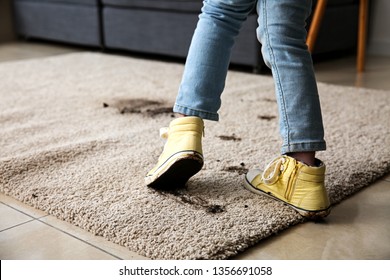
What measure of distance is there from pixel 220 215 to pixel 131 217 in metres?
0.15

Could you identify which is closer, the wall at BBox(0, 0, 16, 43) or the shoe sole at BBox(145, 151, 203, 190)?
the shoe sole at BBox(145, 151, 203, 190)

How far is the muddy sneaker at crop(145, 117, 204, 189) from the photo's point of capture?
3.24 feet

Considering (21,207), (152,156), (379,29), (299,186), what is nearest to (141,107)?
(152,156)

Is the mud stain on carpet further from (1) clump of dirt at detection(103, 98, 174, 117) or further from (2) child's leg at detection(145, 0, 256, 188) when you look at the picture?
(1) clump of dirt at detection(103, 98, 174, 117)

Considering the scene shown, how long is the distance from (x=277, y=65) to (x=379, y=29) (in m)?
2.25

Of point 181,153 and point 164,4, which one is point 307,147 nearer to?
point 181,153

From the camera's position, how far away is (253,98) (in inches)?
74.8

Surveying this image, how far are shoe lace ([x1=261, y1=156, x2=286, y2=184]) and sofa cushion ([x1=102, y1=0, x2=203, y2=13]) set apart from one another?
1612 millimetres

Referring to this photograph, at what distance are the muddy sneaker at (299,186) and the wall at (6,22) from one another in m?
3.14

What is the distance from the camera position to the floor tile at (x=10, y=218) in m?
0.98

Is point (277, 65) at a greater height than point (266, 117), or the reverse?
point (277, 65)

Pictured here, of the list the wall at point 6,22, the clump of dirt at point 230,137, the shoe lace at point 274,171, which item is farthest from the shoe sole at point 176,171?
the wall at point 6,22

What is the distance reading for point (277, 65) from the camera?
3.12 feet

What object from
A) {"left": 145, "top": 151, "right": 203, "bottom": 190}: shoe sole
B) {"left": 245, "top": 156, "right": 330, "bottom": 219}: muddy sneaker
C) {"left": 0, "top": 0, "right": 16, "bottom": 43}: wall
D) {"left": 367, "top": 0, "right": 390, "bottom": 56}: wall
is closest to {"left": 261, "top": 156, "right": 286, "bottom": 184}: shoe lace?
{"left": 245, "top": 156, "right": 330, "bottom": 219}: muddy sneaker
